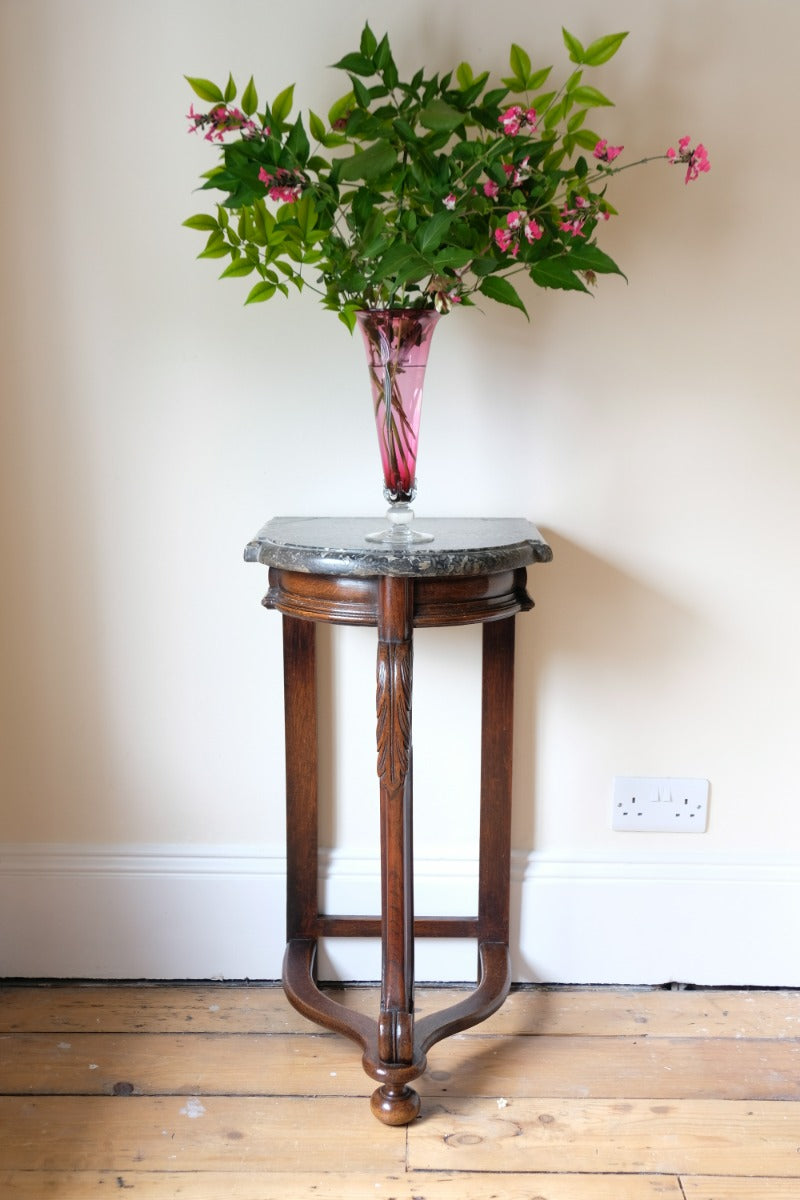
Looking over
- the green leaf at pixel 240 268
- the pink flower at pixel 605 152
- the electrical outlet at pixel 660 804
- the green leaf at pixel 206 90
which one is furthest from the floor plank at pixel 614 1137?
the green leaf at pixel 206 90

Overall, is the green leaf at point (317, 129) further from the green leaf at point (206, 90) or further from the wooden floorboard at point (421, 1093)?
the wooden floorboard at point (421, 1093)

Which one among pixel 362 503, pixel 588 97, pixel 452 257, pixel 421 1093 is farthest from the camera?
pixel 362 503

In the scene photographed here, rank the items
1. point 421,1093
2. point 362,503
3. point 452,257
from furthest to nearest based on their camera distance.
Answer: point 362,503
point 421,1093
point 452,257

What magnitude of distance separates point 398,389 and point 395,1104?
0.99m

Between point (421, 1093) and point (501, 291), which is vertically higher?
point (501, 291)

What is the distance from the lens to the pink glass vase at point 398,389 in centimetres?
136

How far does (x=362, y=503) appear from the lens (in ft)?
5.44

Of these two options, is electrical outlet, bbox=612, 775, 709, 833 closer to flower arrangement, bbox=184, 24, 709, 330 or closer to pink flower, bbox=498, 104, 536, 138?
flower arrangement, bbox=184, 24, 709, 330

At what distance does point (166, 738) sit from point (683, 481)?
3.20 ft

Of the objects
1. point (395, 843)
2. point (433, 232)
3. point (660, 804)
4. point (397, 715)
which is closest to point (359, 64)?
point (433, 232)

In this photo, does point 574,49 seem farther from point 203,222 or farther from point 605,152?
point 203,222

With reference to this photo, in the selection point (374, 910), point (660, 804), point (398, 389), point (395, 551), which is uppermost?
point (398, 389)

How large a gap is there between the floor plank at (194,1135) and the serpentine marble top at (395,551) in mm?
773

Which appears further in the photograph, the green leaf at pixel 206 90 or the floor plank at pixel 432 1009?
the floor plank at pixel 432 1009
